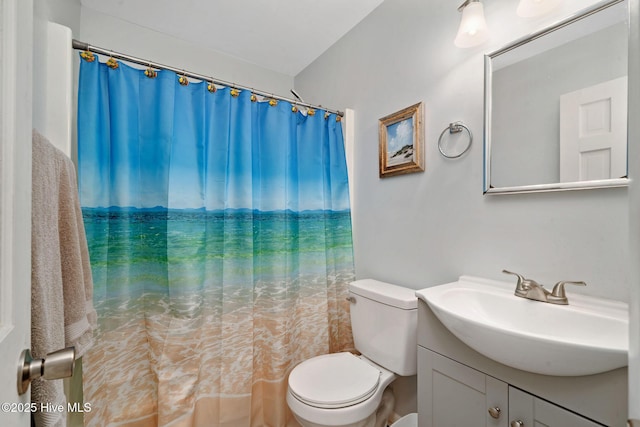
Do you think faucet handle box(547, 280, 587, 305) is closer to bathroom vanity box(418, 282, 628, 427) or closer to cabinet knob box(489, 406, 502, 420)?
bathroom vanity box(418, 282, 628, 427)

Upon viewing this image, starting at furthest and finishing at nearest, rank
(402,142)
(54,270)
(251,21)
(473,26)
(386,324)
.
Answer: (251,21) < (402,142) < (386,324) < (473,26) < (54,270)

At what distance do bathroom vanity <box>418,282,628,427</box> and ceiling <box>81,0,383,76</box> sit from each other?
1769mm

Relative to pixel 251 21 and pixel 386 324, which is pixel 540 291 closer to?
pixel 386 324

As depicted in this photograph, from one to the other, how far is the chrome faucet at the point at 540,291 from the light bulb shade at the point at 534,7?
Result: 941 millimetres

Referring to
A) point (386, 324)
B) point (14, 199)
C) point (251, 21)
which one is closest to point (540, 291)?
point (386, 324)

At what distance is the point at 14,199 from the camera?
1.37 ft

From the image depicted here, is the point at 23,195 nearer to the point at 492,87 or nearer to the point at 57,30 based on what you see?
the point at 57,30

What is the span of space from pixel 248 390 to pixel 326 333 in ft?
1.80

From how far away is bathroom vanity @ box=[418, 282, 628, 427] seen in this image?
0.63 metres

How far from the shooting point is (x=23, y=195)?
0.45 m

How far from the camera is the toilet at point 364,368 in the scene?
3.71 ft

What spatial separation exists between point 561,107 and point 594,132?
14cm

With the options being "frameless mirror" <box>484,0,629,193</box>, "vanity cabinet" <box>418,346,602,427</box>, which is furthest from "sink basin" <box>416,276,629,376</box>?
"frameless mirror" <box>484,0,629,193</box>

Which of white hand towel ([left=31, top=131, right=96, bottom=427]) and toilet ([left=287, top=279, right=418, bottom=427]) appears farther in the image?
toilet ([left=287, top=279, right=418, bottom=427])
